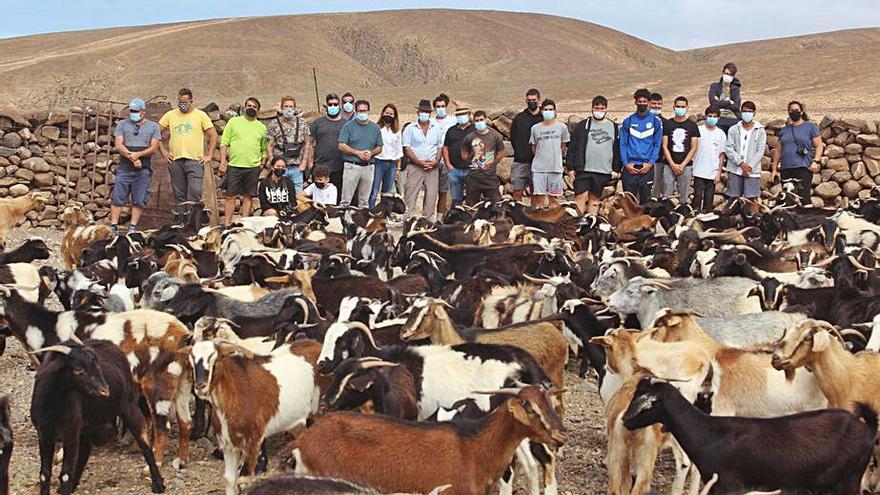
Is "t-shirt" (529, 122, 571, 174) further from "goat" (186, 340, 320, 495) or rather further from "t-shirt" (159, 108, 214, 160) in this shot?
"goat" (186, 340, 320, 495)

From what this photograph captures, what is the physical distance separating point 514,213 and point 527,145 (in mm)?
1782

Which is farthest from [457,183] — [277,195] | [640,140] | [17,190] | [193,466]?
[193,466]

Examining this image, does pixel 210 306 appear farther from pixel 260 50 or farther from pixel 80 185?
pixel 260 50

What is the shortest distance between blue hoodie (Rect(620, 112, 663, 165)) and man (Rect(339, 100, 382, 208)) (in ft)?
10.7

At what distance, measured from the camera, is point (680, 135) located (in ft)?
48.3

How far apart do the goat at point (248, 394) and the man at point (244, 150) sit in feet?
25.5

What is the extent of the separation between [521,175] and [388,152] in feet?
6.21

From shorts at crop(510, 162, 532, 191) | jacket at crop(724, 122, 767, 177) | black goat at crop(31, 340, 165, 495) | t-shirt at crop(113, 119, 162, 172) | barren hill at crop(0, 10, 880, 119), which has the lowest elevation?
black goat at crop(31, 340, 165, 495)

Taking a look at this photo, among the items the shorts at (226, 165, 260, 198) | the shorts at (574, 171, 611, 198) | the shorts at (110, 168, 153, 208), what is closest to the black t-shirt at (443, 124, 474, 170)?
the shorts at (574, 171, 611, 198)

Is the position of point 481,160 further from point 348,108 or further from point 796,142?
point 796,142

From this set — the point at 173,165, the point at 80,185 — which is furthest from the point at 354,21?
the point at 173,165

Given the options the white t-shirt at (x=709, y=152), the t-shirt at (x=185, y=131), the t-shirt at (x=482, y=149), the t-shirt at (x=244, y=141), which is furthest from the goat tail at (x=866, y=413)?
the t-shirt at (x=185, y=131)

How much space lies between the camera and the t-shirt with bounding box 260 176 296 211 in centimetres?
1452

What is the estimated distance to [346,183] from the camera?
576 inches
